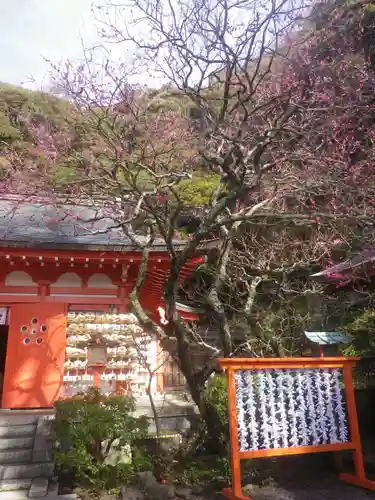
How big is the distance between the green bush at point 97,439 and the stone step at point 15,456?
504 mm

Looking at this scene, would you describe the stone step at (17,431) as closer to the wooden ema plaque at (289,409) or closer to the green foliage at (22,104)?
the wooden ema plaque at (289,409)

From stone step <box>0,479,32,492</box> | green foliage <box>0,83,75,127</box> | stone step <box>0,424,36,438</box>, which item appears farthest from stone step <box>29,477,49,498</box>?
green foliage <box>0,83,75,127</box>

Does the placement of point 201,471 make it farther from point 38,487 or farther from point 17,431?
point 17,431

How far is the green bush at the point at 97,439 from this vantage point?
18.7 ft

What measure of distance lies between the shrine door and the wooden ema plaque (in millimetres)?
4539

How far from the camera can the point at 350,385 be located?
18.8ft

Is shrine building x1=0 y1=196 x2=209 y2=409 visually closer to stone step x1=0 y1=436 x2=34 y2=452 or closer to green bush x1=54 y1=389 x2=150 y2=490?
stone step x1=0 y1=436 x2=34 y2=452

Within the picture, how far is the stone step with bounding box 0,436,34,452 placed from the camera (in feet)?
21.2

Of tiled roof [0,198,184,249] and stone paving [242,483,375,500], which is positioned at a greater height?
tiled roof [0,198,184,249]

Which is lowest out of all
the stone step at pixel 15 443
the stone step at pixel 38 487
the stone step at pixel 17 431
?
the stone step at pixel 38 487

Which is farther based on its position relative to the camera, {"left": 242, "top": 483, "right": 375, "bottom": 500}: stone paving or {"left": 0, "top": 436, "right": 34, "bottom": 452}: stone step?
{"left": 0, "top": 436, "right": 34, "bottom": 452}: stone step

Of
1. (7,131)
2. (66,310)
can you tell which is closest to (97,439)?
(66,310)

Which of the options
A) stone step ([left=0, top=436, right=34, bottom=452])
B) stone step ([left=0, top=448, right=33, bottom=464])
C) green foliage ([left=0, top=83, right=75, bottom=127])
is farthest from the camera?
green foliage ([left=0, top=83, right=75, bottom=127])

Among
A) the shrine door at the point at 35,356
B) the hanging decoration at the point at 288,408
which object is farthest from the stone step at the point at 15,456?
the hanging decoration at the point at 288,408
